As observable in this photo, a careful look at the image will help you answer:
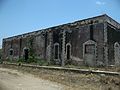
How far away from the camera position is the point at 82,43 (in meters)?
19.1

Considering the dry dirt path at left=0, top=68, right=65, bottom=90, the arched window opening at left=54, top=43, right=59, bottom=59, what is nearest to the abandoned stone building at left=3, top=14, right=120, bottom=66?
the arched window opening at left=54, top=43, right=59, bottom=59

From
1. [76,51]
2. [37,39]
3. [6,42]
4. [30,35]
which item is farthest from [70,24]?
[6,42]

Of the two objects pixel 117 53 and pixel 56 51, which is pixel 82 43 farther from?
pixel 56 51

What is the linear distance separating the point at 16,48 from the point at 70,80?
1932cm

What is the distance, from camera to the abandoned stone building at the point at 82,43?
17.6 m

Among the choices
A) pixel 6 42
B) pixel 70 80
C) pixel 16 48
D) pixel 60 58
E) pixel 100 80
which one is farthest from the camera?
pixel 6 42

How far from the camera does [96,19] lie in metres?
18.2

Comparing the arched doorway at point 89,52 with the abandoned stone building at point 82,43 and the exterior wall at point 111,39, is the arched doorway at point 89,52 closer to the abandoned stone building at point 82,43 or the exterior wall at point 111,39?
the abandoned stone building at point 82,43

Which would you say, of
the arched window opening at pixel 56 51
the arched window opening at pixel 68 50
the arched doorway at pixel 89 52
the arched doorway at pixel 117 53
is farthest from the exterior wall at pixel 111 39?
the arched window opening at pixel 56 51

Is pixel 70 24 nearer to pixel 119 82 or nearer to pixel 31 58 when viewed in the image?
pixel 31 58

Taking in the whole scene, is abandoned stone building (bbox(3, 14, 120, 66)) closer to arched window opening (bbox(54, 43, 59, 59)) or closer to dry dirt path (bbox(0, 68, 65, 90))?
arched window opening (bbox(54, 43, 59, 59))

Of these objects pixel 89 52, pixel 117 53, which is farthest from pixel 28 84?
pixel 117 53

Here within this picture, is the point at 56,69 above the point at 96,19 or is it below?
below

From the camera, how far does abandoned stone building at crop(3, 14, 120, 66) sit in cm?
1759
